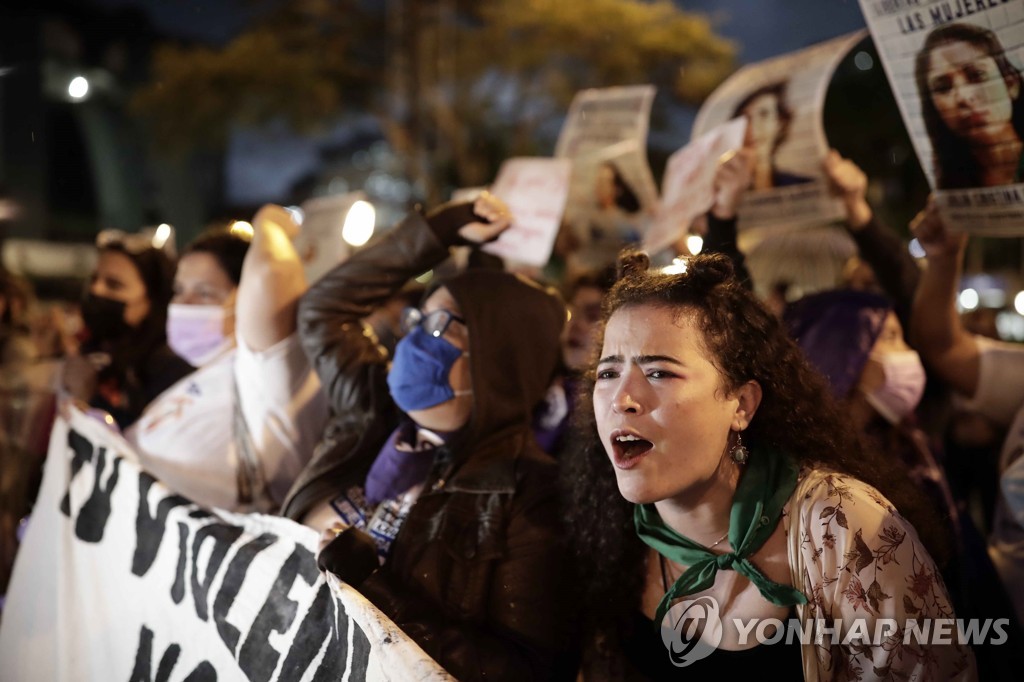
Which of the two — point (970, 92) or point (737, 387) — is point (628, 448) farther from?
point (970, 92)

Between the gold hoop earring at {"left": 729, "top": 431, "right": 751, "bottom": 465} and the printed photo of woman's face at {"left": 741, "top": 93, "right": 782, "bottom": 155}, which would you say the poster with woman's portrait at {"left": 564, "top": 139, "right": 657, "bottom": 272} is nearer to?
the printed photo of woman's face at {"left": 741, "top": 93, "right": 782, "bottom": 155}

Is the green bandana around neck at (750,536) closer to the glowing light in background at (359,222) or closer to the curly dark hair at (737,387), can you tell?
the curly dark hair at (737,387)

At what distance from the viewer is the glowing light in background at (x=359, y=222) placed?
12.3ft

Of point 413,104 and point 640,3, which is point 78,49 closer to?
point 413,104

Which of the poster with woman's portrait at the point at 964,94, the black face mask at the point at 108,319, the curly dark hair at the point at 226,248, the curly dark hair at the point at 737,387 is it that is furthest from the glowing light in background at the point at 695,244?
the black face mask at the point at 108,319

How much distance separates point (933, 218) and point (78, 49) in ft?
72.3

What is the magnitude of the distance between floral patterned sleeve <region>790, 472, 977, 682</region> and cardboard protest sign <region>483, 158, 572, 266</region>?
2.18 meters

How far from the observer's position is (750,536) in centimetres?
191

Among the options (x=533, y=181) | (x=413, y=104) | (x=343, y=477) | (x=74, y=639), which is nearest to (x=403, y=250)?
(x=343, y=477)

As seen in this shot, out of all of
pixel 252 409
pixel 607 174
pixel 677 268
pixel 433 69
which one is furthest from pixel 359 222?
pixel 433 69

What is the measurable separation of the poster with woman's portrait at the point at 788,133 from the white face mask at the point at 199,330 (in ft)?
7.48

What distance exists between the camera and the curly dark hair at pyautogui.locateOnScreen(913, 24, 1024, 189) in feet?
7.90

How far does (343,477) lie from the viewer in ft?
9.41

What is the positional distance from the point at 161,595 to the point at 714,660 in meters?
1.83
